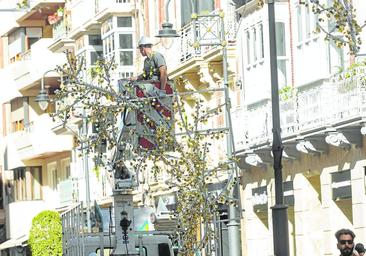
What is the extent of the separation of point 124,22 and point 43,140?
12.0 metres

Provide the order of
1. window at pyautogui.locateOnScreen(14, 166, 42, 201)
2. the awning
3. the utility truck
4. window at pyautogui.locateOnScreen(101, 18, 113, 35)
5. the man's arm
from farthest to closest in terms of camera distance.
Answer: window at pyautogui.locateOnScreen(14, 166, 42, 201), the awning, window at pyautogui.locateOnScreen(101, 18, 113, 35), the man's arm, the utility truck

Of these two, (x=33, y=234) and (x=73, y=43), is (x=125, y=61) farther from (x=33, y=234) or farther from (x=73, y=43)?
(x=33, y=234)

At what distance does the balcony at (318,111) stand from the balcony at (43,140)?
27.8m

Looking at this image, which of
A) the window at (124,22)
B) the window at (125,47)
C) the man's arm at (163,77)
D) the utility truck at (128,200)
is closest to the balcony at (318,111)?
the utility truck at (128,200)

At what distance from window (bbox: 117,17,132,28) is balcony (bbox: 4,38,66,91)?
35.2 feet

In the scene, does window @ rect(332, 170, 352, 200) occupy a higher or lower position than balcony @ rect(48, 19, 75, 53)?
lower

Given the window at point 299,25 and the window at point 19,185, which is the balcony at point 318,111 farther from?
the window at point 19,185

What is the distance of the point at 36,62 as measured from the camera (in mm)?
72812

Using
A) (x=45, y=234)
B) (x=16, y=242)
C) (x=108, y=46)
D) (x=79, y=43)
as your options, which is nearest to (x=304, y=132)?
(x=108, y=46)

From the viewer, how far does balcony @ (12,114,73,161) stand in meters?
71.1

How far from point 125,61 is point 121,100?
31558 mm

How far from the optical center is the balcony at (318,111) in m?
36.1

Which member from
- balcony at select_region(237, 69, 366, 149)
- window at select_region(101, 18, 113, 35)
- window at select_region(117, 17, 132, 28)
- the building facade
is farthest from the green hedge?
balcony at select_region(237, 69, 366, 149)

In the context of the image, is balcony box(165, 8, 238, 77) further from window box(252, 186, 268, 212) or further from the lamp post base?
the lamp post base
